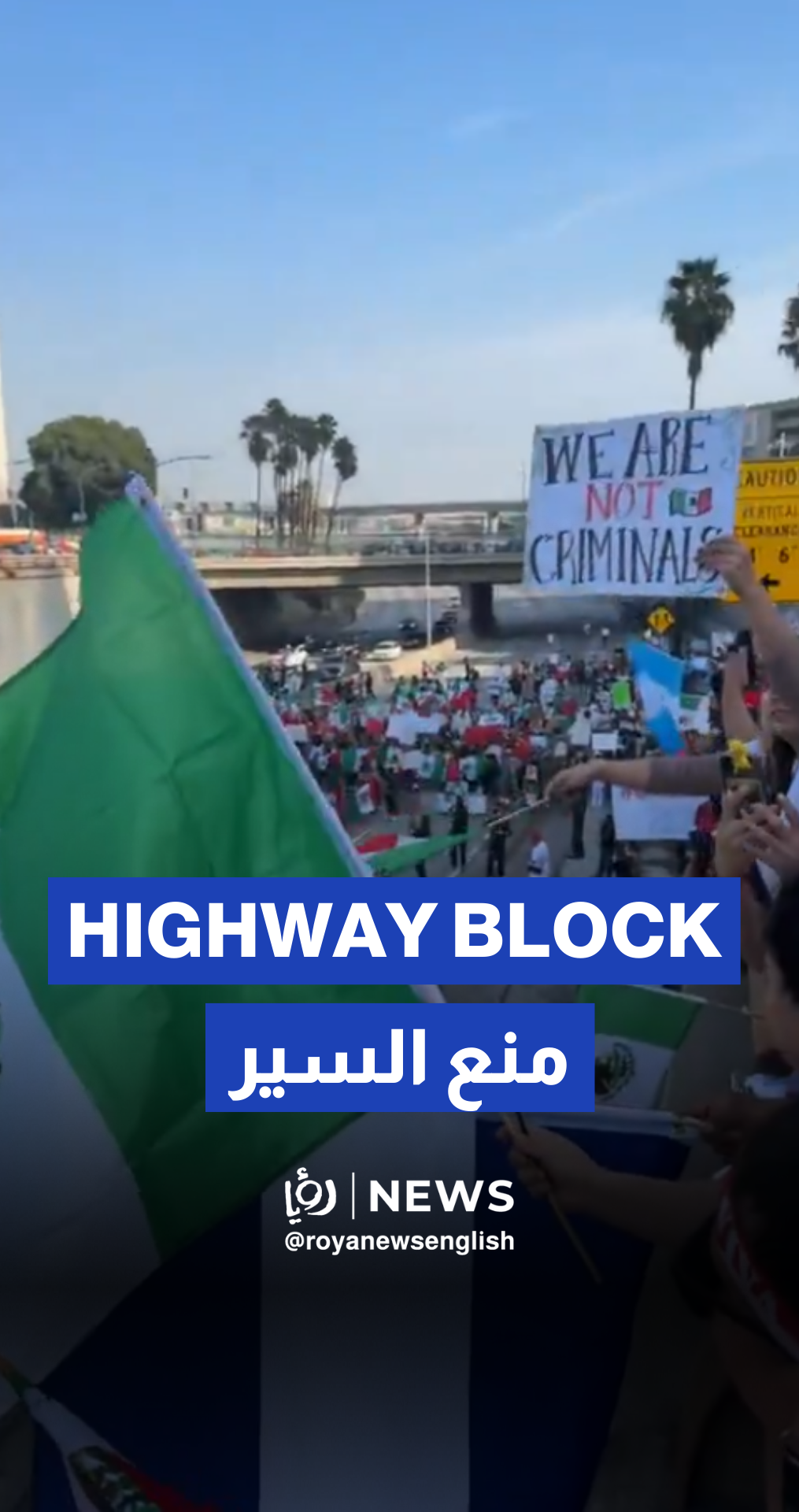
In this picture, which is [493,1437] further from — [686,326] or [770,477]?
[686,326]

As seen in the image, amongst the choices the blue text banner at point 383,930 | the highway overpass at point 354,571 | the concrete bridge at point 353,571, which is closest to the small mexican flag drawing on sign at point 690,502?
the blue text banner at point 383,930

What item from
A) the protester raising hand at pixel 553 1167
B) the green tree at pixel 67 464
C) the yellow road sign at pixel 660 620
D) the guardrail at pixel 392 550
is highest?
the green tree at pixel 67 464

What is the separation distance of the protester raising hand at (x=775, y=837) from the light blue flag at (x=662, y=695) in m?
6.61

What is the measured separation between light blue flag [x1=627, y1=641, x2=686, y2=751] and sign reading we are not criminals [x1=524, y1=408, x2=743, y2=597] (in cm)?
348

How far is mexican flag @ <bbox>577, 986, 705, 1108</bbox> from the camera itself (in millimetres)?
2670

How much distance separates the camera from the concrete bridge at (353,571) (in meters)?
48.5

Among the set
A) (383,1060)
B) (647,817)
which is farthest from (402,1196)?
(647,817)

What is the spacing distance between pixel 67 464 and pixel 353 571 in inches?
1655

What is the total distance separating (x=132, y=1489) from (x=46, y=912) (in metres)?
1.03

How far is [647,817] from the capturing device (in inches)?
331

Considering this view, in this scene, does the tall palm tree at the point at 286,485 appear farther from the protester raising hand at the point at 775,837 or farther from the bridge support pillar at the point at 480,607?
the protester raising hand at the point at 775,837

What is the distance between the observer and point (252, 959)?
2293 millimetres

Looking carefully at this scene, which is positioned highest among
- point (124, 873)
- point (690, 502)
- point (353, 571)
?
point (353, 571)

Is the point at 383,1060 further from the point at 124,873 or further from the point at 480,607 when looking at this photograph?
the point at 480,607
